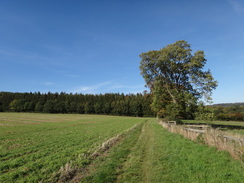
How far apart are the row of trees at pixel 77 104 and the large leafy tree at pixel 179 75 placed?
71353 millimetres

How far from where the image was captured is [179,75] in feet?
92.7

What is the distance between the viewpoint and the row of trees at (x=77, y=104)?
105494mm

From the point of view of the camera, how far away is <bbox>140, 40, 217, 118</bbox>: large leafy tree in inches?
1013

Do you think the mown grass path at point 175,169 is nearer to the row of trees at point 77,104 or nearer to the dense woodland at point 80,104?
the dense woodland at point 80,104

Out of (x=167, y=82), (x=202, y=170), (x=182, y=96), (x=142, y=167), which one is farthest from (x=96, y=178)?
(x=167, y=82)

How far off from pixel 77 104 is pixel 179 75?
324 feet

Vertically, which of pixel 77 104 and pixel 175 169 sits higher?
pixel 77 104

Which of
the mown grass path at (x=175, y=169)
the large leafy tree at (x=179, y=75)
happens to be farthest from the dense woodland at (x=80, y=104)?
the mown grass path at (x=175, y=169)

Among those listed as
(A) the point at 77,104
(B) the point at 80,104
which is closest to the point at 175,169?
(B) the point at 80,104

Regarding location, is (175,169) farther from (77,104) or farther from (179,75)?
(77,104)

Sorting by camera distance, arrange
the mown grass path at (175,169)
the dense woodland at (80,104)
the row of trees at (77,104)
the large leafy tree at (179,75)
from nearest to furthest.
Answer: the mown grass path at (175,169) < the large leafy tree at (179,75) < the dense woodland at (80,104) < the row of trees at (77,104)

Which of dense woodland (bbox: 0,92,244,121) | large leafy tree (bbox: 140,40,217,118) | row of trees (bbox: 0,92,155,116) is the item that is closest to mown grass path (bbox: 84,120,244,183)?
large leafy tree (bbox: 140,40,217,118)

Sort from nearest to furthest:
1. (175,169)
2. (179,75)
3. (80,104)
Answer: (175,169), (179,75), (80,104)

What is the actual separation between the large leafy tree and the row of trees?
71.4 meters
